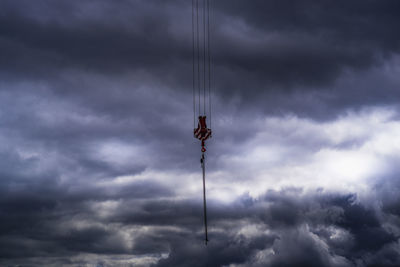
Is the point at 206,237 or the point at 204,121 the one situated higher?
the point at 204,121

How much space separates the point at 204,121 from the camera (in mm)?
85750

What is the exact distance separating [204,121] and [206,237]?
23.3 m

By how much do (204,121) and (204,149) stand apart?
226 inches

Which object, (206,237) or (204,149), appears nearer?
(206,237)

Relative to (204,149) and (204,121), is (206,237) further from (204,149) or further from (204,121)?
(204,121)

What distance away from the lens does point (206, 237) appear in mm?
76562

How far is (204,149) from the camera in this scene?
8506cm

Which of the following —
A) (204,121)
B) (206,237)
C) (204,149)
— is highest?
(204,121)

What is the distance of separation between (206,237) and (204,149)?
1787 centimetres

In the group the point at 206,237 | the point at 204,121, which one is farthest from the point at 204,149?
the point at 206,237

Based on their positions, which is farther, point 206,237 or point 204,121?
point 204,121

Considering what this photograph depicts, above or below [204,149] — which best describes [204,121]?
above
